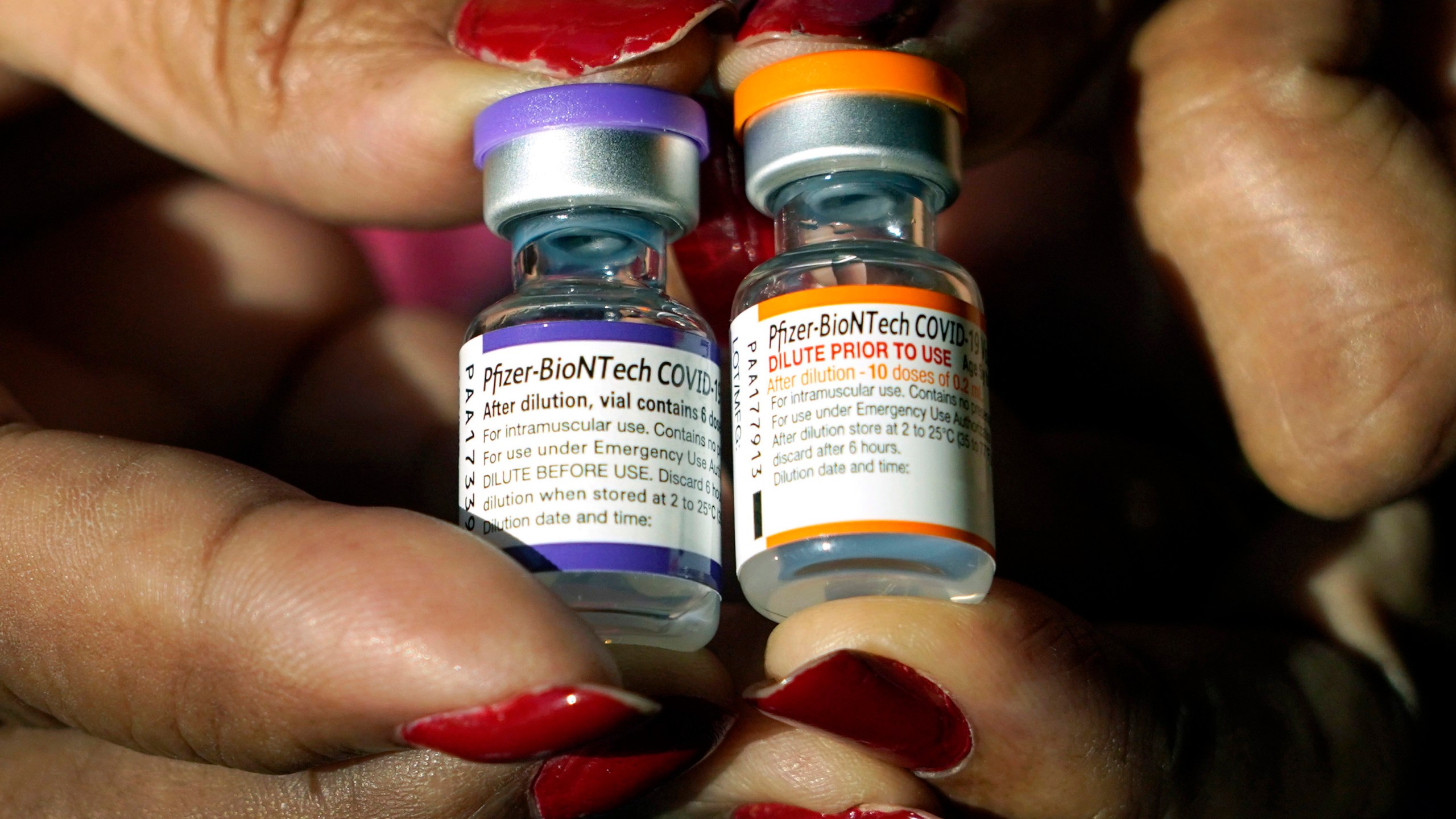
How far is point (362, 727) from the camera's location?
0.52 m

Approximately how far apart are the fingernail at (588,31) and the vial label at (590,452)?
0.50 ft

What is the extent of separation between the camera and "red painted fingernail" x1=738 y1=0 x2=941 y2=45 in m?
0.68

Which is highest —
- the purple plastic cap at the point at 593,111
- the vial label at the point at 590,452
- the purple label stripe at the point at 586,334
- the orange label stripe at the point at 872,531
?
the purple plastic cap at the point at 593,111

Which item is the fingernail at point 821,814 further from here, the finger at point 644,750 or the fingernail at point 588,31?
the fingernail at point 588,31

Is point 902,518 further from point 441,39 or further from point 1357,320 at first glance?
point 441,39

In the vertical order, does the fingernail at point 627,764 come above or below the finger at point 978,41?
below

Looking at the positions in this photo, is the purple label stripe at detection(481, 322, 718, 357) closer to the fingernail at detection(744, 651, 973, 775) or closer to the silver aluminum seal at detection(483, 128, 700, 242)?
the silver aluminum seal at detection(483, 128, 700, 242)

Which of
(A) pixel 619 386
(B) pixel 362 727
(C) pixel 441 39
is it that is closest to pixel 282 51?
(C) pixel 441 39

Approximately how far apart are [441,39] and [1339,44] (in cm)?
52

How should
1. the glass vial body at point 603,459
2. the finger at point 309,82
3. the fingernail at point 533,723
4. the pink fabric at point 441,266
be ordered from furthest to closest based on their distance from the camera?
the pink fabric at point 441,266 → the finger at point 309,82 → the glass vial body at point 603,459 → the fingernail at point 533,723

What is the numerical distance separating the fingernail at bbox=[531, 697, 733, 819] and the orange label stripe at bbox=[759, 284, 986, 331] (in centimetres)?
20

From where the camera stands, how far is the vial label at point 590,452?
23.8 inches

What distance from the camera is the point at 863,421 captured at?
61 centimetres

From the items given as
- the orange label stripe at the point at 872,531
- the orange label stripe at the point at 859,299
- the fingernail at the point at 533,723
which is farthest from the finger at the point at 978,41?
the fingernail at the point at 533,723
